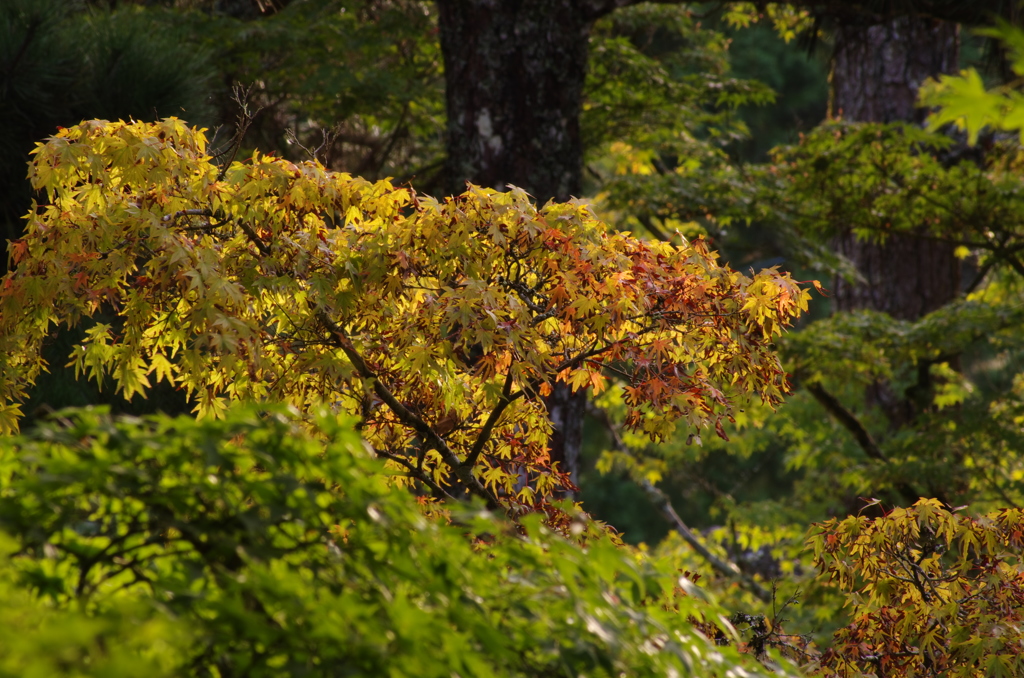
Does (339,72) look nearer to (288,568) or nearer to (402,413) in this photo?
(402,413)

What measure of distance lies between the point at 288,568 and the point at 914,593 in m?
2.45

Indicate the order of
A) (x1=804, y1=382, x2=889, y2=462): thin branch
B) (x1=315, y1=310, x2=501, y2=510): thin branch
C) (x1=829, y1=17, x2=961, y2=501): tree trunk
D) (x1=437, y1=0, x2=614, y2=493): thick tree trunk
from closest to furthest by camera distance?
1. (x1=315, y1=310, x2=501, y2=510): thin branch
2. (x1=437, y1=0, x2=614, y2=493): thick tree trunk
3. (x1=804, y1=382, x2=889, y2=462): thin branch
4. (x1=829, y1=17, x2=961, y2=501): tree trunk

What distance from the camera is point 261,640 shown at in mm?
1462

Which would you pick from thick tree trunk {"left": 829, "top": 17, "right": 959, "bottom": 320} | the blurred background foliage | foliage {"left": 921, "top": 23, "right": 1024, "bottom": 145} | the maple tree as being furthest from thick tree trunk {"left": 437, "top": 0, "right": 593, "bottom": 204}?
foliage {"left": 921, "top": 23, "right": 1024, "bottom": 145}

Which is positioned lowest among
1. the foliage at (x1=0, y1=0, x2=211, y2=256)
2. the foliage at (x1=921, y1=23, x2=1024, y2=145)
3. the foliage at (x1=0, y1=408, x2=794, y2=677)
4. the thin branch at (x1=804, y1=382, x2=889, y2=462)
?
the thin branch at (x1=804, y1=382, x2=889, y2=462)

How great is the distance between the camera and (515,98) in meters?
5.63

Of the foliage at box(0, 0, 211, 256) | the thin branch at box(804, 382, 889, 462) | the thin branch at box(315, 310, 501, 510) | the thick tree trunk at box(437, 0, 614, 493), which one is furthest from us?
the thin branch at box(804, 382, 889, 462)

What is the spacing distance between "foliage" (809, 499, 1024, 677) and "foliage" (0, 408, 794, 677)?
64.6 inches

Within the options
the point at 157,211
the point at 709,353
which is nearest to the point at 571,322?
the point at 709,353

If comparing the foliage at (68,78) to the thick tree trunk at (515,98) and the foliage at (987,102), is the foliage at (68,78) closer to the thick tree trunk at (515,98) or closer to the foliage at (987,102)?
the thick tree trunk at (515,98)

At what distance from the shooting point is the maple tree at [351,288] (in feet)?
9.66

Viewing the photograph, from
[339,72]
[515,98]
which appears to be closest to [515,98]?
[515,98]

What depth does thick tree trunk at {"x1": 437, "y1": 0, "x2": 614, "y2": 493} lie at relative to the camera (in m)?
5.60

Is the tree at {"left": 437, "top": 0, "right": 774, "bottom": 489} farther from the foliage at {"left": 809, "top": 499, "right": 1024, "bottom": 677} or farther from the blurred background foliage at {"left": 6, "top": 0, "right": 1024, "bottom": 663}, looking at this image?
the foliage at {"left": 809, "top": 499, "right": 1024, "bottom": 677}
